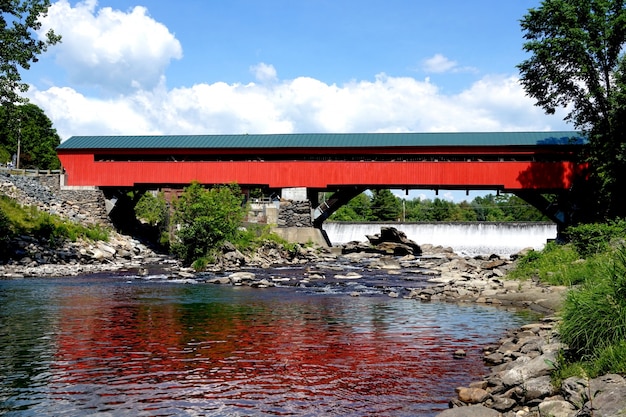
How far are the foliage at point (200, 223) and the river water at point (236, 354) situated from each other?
32.9 ft

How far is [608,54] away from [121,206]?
1265 inches

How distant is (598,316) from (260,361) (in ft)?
16.1

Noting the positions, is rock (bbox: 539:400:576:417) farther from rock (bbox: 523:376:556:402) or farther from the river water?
the river water

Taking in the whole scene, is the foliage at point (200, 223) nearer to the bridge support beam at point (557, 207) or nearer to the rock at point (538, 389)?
the bridge support beam at point (557, 207)

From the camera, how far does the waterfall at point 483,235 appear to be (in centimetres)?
4062

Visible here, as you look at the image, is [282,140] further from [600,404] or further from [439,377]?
[600,404]

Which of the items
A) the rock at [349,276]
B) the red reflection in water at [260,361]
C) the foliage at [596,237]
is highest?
the foliage at [596,237]

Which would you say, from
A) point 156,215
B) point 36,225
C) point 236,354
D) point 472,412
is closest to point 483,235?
point 156,215

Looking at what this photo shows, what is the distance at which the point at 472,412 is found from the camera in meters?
5.62

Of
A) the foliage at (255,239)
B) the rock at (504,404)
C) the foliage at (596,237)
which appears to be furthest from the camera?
the foliage at (255,239)

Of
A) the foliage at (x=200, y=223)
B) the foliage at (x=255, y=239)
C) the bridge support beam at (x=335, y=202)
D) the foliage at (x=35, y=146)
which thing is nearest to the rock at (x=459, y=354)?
the foliage at (x=200, y=223)

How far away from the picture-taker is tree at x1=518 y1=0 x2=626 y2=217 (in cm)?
2461

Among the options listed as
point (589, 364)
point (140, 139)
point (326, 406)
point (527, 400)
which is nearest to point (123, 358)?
point (326, 406)

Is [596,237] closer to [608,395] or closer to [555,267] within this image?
[555,267]
